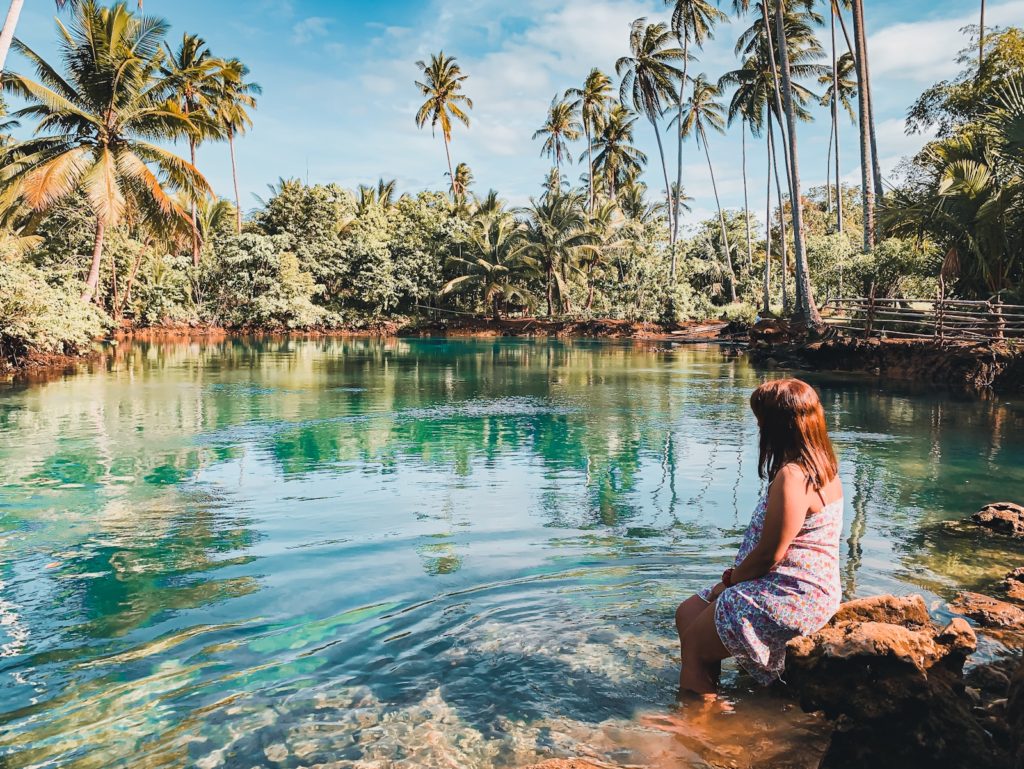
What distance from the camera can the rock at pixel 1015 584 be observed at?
15.8 feet

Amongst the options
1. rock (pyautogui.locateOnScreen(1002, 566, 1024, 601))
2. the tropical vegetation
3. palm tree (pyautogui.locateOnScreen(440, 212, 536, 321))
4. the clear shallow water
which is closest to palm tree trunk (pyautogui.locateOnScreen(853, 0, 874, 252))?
the tropical vegetation

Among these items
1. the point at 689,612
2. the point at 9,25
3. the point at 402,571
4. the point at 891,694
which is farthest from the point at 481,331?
the point at 891,694

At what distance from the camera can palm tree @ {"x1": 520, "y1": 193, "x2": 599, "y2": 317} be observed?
47.3 meters

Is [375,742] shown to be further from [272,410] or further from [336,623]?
[272,410]

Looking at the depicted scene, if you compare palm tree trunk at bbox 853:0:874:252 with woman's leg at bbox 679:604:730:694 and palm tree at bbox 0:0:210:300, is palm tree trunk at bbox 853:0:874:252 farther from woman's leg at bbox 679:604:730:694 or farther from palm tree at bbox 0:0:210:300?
woman's leg at bbox 679:604:730:694

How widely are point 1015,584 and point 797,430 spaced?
321 cm

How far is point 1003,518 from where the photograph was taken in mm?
6574

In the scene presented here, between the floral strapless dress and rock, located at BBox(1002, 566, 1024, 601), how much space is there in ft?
8.56

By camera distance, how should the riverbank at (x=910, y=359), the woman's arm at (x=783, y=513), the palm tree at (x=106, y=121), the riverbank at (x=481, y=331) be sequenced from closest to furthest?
the woman's arm at (x=783, y=513) → the riverbank at (x=910, y=359) → the palm tree at (x=106, y=121) → the riverbank at (x=481, y=331)

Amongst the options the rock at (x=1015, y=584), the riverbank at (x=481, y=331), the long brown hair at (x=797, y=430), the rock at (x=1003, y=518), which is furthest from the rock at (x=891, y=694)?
the riverbank at (x=481, y=331)

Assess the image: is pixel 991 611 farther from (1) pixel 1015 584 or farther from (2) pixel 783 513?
(2) pixel 783 513

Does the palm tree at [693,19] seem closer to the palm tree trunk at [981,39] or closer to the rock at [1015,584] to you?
the palm tree trunk at [981,39]

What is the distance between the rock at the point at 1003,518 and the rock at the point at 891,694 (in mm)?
4218

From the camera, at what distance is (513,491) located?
835 cm
